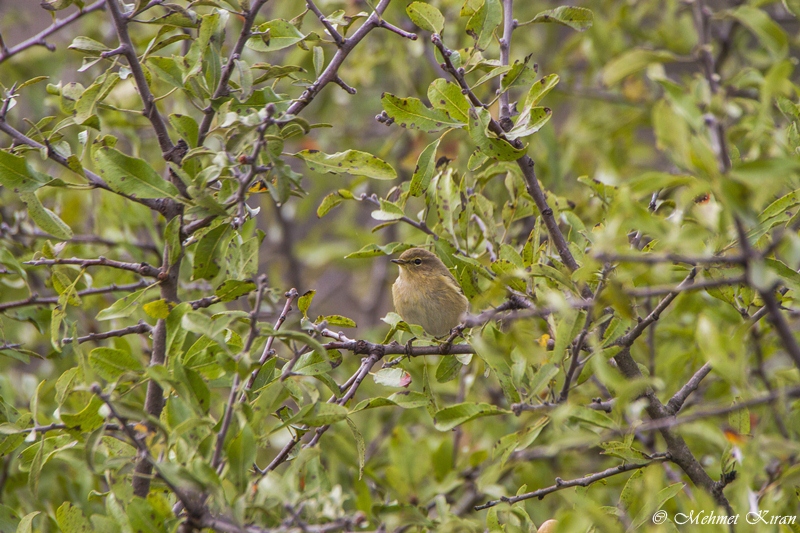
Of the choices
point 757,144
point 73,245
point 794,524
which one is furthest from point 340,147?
point 794,524

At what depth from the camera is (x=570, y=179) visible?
6590 millimetres

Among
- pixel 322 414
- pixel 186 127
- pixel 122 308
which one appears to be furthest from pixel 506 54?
pixel 122 308

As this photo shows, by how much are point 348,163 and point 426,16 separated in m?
0.68

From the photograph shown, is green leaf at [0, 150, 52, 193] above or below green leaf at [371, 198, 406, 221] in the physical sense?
above

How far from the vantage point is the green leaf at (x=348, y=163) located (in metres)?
2.79

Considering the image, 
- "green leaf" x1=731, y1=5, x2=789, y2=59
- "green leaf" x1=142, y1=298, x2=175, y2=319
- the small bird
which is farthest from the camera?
the small bird

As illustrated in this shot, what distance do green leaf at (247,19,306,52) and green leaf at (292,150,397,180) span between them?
0.50 meters

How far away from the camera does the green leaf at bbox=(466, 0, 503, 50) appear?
9.64ft

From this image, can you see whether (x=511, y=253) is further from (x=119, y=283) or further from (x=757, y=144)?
(x=119, y=283)

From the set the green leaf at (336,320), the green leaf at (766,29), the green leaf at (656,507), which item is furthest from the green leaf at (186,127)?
the green leaf at (656,507)

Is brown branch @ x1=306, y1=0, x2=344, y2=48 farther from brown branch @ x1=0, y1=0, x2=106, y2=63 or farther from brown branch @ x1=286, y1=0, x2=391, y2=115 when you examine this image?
brown branch @ x1=0, y1=0, x2=106, y2=63

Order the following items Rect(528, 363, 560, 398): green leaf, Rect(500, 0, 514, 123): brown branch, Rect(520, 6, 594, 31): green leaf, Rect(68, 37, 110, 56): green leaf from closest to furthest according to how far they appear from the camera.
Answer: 1. Rect(528, 363, 560, 398): green leaf
2. Rect(68, 37, 110, 56): green leaf
3. Rect(500, 0, 514, 123): brown branch
4. Rect(520, 6, 594, 31): green leaf

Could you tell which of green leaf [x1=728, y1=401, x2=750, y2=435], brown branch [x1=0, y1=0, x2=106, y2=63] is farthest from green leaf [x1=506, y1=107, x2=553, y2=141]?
brown branch [x1=0, y1=0, x2=106, y2=63]

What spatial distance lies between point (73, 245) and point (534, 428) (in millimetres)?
3434
